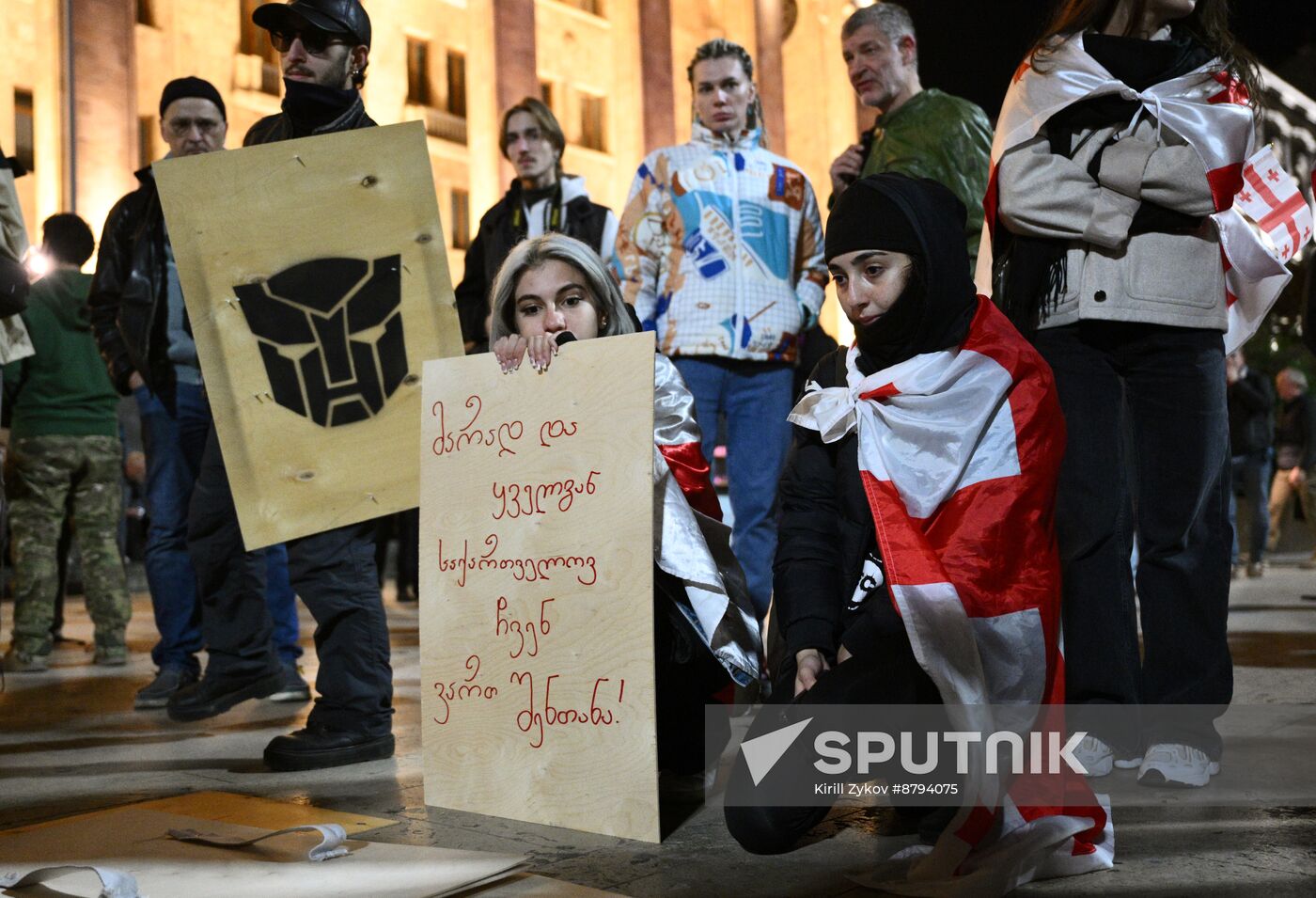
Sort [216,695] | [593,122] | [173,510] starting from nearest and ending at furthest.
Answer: [216,695], [173,510], [593,122]

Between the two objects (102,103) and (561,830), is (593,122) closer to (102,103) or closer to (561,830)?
(102,103)

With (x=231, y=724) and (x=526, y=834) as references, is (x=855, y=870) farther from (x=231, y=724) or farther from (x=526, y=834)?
(x=231, y=724)

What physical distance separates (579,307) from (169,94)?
2.27m

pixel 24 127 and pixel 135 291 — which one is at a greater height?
pixel 24 127

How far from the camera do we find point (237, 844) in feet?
7.85

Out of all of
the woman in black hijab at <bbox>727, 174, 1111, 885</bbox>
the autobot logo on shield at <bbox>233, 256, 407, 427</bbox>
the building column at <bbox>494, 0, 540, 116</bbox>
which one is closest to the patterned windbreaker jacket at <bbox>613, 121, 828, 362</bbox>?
the autobot logo on shield at <bbox>233, 256, 407, 427</bbox>

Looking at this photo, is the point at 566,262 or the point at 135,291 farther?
the point at 135,291

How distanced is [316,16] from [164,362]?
5.20ft

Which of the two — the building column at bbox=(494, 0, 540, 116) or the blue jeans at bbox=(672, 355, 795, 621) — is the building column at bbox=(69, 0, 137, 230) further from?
the blue jeans at bbox=(672, 355, 795, 621)

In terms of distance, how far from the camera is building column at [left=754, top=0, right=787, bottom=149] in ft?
86.4

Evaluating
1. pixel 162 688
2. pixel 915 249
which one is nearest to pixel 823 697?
pixel 915 249

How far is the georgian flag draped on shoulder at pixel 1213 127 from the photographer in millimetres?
3037

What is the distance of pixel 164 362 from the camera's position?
4586 millimetres

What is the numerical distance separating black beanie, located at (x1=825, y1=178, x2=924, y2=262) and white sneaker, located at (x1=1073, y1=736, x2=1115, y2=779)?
1.26 m
